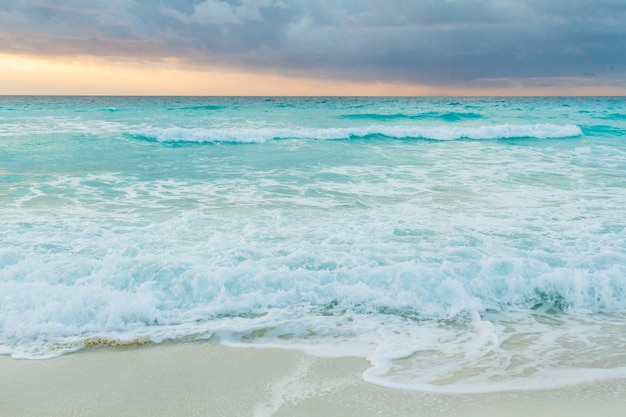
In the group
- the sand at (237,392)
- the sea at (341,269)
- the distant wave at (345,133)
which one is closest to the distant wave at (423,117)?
the distant wave at (345,133)

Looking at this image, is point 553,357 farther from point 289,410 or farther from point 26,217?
point 26,217

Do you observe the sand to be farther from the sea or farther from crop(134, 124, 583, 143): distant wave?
crop(134, 124, 583, 143): distant wave

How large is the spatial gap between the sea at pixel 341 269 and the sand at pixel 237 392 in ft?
0.56

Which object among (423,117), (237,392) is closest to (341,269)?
(237,392)

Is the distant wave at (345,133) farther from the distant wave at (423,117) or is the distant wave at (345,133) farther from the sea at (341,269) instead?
the sea at (341,269)

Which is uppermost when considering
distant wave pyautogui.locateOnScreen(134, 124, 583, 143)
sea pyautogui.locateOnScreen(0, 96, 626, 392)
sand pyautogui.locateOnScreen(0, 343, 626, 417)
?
distant wave pyautogui.locateOnScreen(134, 124, 583, 143)

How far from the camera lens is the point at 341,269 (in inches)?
233

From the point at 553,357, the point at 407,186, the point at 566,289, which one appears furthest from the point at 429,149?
the point at 553,357

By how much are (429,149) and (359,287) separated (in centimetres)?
1532

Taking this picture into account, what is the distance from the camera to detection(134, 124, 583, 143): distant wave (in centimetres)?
2275

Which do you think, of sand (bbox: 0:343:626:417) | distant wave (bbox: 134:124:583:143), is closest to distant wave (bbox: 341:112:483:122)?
distant wave (bbox: 134:124:583:143)

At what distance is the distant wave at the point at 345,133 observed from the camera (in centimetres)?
2275

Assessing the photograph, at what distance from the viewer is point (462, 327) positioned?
15.7 feet

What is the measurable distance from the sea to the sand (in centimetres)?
17
